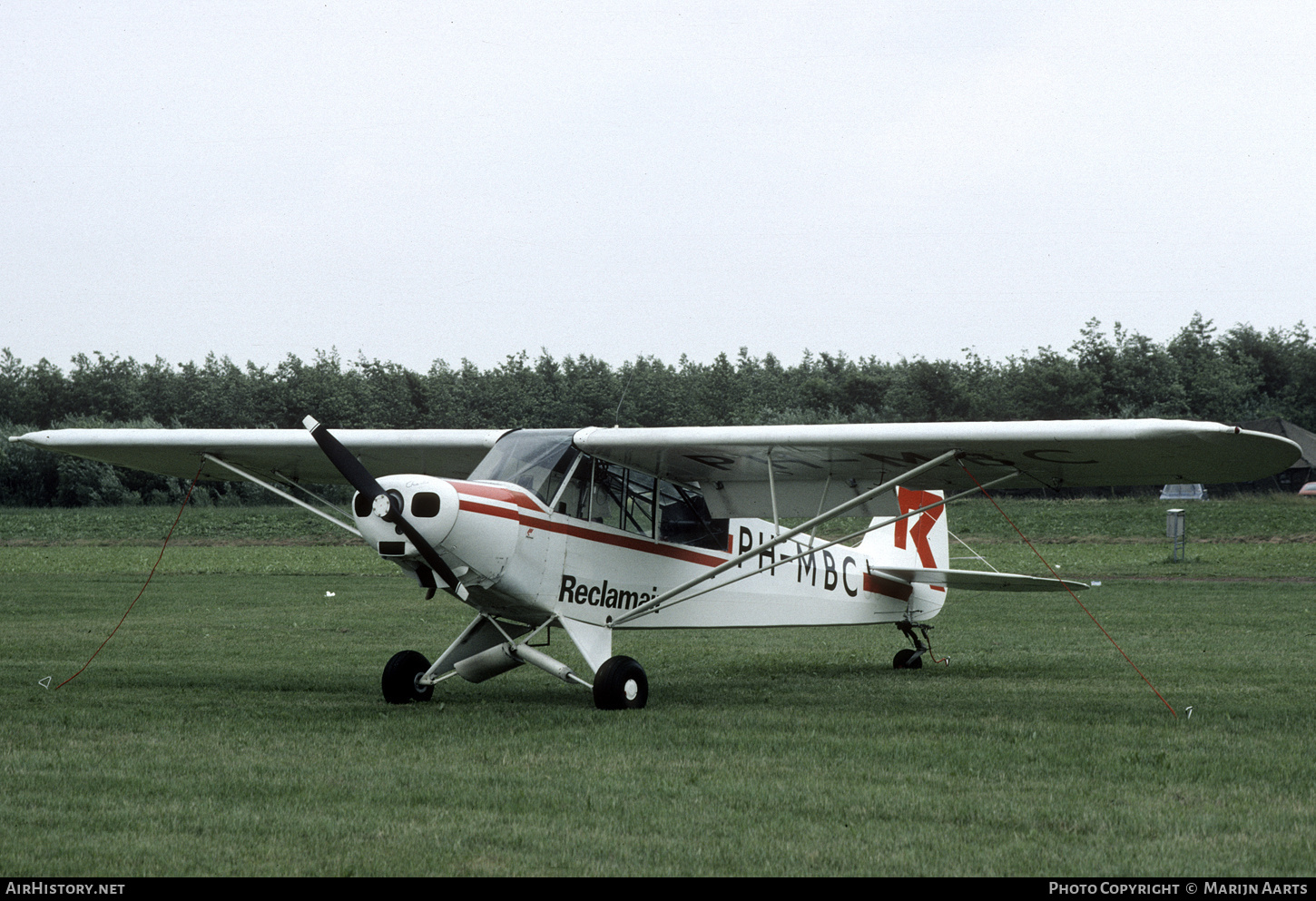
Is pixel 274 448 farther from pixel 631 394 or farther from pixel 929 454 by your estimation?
pixel 631 394

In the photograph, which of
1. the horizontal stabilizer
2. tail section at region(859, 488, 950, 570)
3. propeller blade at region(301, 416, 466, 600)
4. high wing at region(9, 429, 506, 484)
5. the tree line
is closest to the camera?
propeller blade at region(301, 416, 466, 600)

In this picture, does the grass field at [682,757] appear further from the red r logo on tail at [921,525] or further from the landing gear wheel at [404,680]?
the red r logo on tail at [921,525]

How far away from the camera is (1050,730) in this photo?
8.88m

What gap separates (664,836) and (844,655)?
390 inches

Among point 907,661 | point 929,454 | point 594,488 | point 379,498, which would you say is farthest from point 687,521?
point 379,498

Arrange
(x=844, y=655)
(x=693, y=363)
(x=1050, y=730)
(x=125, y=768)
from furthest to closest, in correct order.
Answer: (x=693, y=363) < (x=844, y=655) < (x=1050, y=730) < (x=125, y=768)

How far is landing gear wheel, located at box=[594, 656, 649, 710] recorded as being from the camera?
1012 cm

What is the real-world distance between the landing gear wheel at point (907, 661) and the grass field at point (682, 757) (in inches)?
12.9

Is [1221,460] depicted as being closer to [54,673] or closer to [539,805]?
[539,805]

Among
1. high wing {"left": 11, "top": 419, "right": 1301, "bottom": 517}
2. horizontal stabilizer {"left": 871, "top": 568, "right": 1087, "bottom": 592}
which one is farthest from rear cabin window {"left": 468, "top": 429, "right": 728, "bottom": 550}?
horizontal stabilizer {"left": 871, "top": 568, "right": 1087, "bottom": 592}

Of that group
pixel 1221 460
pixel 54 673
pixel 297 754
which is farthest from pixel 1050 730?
pixel 54 673

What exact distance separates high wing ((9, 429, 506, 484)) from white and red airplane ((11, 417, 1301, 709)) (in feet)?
0.10

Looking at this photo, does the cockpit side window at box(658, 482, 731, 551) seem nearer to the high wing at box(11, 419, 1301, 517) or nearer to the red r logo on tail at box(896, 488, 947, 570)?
the high wing at box(11, 419, 1301, 517)

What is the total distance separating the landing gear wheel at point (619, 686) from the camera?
10.1 meters
